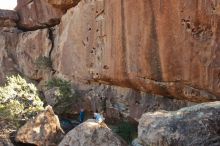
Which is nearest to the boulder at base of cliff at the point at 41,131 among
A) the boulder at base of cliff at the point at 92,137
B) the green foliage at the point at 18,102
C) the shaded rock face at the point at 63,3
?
the green foliage at the point at 18,102

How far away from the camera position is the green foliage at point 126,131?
14.7 meters

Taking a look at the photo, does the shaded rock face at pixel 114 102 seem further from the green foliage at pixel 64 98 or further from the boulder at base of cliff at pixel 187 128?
the boulder at base of cliff at pixel 187 128

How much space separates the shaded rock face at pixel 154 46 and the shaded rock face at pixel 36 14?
165 inches

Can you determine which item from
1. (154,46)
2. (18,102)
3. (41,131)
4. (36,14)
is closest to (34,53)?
(36,14)

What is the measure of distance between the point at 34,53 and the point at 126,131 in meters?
10.4

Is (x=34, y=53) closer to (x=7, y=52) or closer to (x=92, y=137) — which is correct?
(x=7, y=52)

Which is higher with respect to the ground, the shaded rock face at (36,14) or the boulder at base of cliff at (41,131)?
the shaded rock face at (36,14)

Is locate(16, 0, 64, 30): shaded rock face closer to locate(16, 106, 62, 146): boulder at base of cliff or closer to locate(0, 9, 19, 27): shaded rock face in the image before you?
locate(0, 9, 19, 27): shaded rock face

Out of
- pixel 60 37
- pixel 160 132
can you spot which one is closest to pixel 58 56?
pixel 60 37

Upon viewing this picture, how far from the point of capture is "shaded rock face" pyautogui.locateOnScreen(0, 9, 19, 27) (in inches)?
1010

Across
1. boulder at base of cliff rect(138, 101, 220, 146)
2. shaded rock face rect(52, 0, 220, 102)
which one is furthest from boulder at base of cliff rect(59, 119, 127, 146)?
boulder at base of cliff rect(138, 101, 220, 146)

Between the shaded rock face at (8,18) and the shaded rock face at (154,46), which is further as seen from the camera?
the shaded rock face at (8,18)

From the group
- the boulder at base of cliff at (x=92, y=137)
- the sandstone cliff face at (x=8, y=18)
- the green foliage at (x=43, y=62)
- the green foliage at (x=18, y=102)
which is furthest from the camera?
the sandstone cliff face at (x=8, y=18)

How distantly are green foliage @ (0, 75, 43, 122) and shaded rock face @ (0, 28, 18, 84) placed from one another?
26.2 ft
